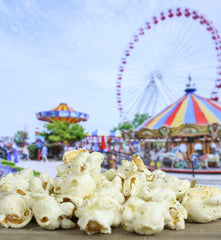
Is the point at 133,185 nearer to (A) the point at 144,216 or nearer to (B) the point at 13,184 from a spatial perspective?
(A) the point at 144,216

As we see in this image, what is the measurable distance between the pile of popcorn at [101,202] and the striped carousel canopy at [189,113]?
400 inches

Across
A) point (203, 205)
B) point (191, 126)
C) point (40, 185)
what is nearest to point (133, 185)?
point (203, 205)

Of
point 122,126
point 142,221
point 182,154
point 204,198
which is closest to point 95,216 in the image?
point 142,221

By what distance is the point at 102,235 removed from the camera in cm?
90

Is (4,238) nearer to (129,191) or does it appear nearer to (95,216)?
(95,216)

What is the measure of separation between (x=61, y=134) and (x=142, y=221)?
62.5ft

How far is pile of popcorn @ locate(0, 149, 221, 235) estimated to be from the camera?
3.01ft

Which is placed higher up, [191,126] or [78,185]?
[191,126]

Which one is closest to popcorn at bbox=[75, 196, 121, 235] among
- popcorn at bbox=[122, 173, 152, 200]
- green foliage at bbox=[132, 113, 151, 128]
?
popcorn at bbox=[122, 173, 152, 200]

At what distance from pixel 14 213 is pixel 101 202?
35 cm

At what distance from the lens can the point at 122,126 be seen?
1309 inches

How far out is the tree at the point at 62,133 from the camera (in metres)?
19.6

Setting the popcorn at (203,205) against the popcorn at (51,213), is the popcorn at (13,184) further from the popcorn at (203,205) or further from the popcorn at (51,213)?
the popcorn at (203,205)

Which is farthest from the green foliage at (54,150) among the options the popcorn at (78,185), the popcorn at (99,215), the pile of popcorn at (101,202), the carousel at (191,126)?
the popcorn at (99,215)
